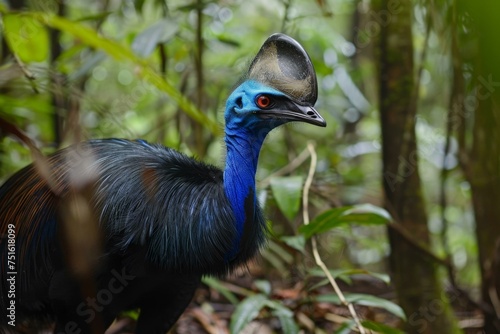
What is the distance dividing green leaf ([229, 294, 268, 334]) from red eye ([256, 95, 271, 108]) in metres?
0.84

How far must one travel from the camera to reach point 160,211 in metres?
1.96

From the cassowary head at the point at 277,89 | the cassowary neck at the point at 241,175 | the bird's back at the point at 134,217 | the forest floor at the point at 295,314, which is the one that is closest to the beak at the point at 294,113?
the cassowary head at the point at 277,89

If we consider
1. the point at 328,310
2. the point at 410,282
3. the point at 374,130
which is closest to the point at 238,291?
the point at 328,310

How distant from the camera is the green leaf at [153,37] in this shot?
265 centimetres

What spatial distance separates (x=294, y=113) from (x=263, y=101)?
111mm

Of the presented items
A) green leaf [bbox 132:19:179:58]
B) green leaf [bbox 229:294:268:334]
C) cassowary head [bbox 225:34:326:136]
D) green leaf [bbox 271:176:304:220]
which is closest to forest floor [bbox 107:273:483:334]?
green leaf [bbox 229:294:268:334]

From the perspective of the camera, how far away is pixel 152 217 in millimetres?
1943

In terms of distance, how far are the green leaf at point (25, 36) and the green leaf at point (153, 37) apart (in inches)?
16.3

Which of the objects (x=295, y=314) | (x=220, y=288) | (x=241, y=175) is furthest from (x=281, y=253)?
(x=241, y=175)

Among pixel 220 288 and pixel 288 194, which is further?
pixel 220 288

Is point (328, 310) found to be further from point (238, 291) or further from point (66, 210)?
point (66, 210)

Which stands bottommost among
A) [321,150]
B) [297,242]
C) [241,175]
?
[321,150]

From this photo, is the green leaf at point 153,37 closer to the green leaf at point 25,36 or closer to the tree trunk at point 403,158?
the green leaf at point 25,36

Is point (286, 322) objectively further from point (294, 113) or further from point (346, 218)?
point (294, 113)
